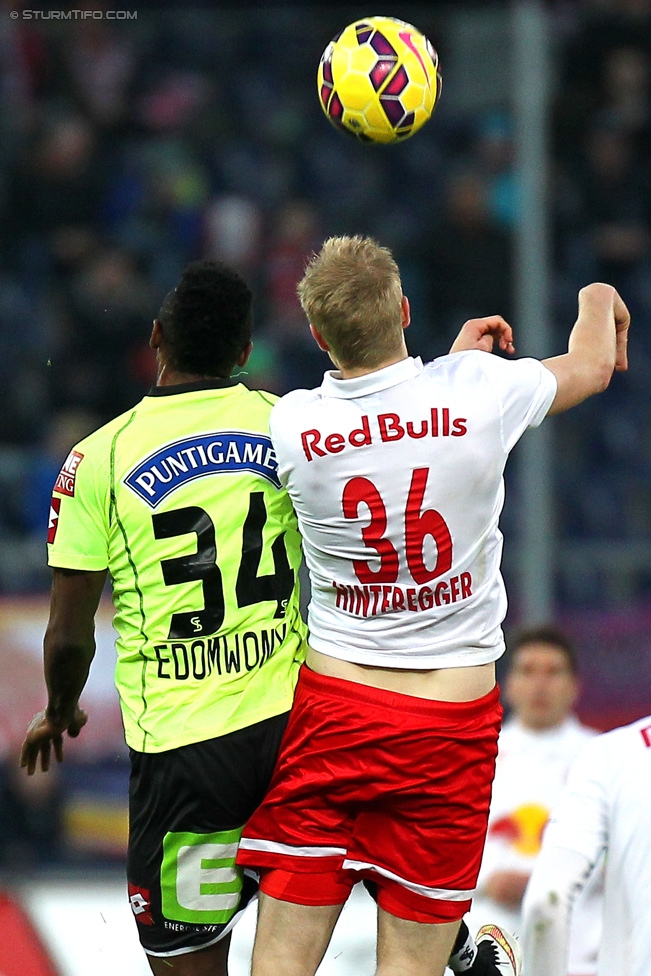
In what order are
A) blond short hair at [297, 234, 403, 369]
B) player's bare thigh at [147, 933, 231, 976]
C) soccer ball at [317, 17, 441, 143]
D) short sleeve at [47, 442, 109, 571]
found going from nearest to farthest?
blond short hair at [297, 234, 403, 369] < short sleeve at [47, 442, 109, 571] < player's bare thigh at [147, 933, 231, 976] < soccer ball at [317, 17, 441, 143]

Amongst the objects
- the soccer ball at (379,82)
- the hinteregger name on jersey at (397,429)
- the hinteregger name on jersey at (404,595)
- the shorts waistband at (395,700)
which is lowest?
the shorts waistband at (395,700)

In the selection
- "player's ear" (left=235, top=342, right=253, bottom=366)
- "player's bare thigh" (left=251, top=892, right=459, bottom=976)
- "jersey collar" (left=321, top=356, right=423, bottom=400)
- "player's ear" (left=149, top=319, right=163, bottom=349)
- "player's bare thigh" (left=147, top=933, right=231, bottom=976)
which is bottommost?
"player's bare thigh" (left=147, top=933, right=231, bottom=976)

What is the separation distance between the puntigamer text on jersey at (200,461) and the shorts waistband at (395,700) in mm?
520

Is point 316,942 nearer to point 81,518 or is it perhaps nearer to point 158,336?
point 81,518

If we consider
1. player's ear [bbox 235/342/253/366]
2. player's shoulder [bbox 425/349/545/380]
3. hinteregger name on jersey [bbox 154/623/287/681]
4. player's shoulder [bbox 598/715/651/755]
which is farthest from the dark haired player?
player's shoulder [bbox 598/715/651/755]

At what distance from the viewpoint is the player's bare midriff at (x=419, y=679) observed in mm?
3471

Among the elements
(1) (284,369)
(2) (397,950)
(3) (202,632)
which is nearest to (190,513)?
(3) (202,632)

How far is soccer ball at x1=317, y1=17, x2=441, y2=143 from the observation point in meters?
4.12

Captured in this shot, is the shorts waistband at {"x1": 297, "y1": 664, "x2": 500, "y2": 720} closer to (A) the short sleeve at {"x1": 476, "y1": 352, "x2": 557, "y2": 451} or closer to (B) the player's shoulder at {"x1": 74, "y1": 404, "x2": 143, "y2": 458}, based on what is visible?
(A) the short sleeve at {"x1": 476, "y1": 352, "x2": 557, "y2": 451}

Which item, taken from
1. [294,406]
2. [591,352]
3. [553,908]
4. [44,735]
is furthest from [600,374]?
[44,735]

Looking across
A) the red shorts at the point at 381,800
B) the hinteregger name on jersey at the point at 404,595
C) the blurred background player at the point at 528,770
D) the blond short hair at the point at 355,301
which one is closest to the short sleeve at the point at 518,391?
the blond short hair at the point at 355,301

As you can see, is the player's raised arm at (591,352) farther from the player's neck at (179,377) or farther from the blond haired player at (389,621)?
the player's neck at (179,377)

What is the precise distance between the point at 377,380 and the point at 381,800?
978mm

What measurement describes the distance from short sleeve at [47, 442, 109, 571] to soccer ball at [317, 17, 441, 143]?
1259mm
